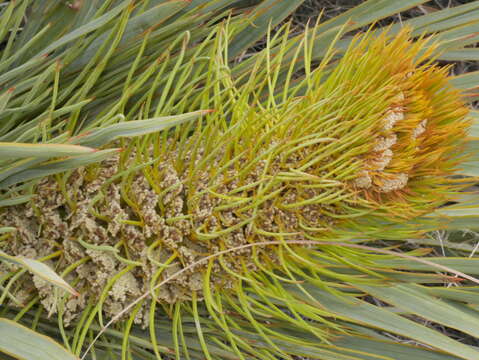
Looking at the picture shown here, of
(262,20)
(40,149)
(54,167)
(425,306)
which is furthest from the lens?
(262,20)

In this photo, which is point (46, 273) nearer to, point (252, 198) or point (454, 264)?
point (252, 198)

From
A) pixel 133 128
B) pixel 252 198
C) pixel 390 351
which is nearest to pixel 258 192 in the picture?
pixel 252 198

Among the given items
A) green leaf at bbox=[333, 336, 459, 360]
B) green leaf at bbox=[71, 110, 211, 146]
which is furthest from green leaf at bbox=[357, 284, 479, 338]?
green leaf at bbox=[71, 110, 211, 146]

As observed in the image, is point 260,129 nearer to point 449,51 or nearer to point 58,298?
point 58,298

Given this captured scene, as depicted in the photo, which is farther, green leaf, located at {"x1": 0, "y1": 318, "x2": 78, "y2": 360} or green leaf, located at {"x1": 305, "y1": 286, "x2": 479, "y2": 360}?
green leaf, located at {"x1": 305, "y1": 286, "x2": 479, "y2": 360}

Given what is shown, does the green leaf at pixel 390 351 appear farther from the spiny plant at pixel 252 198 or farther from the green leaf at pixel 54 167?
the green leaf at pixel 54 167

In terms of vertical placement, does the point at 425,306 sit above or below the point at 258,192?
below

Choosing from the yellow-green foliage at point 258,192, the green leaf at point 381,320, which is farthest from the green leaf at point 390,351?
the yellow-green foliage at point 258,192

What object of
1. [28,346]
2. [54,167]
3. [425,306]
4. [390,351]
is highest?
[54,167]

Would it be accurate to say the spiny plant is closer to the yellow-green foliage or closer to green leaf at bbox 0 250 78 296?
the yellow-green foliage
